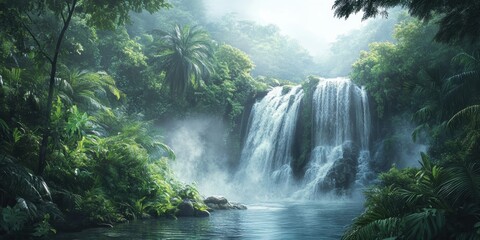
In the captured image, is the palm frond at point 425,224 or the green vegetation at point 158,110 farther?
the green vegetation at point 158,110

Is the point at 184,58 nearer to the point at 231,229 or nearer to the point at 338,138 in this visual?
the point at 338,138

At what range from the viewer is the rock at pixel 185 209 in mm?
15594

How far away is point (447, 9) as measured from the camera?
5422 millimetres

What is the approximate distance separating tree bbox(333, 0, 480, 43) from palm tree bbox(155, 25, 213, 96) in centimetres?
2657

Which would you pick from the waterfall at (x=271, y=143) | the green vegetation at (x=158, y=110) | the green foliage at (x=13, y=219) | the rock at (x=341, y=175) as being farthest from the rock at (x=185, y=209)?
the waterfall at (x=271, y=143)

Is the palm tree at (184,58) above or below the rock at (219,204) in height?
above

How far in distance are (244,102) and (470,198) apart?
2972cm

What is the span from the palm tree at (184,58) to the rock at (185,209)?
16.5 metres

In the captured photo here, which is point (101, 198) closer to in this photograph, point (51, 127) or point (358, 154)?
point (51, 127)

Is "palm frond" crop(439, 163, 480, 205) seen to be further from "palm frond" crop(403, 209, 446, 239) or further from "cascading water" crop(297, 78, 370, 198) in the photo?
"cascading water" crop(297, 78, 370, 198)

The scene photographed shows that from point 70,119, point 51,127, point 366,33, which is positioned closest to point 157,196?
point 70,119

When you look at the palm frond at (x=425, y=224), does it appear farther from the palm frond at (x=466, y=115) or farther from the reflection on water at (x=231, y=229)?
the palm frond at (x=466, y=115)

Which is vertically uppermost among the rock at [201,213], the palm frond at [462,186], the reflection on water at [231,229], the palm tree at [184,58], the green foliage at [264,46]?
the green foliage at [264,46]

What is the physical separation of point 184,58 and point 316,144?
12150 mm
